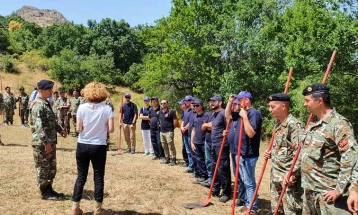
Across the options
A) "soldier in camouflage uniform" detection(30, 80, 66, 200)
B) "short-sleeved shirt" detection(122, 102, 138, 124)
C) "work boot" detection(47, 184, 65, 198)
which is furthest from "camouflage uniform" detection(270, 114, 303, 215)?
"short-sleeved shirt" detection(122, 102, 138, 124)

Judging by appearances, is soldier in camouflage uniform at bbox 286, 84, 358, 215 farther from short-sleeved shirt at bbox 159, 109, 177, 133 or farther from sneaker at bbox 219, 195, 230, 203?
short-sleeved shirt at bbox 159, 109, 177, 133

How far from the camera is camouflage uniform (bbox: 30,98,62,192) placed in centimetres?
580

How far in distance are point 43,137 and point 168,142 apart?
4.76 meters

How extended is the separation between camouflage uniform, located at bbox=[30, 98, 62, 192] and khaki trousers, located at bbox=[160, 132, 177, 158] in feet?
14.5

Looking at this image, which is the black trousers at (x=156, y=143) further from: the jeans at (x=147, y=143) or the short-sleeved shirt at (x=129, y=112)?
the short-sleeved shirt at (x=129, y=112)

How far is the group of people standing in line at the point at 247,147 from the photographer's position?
3227mm

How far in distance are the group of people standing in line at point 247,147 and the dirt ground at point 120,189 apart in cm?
36

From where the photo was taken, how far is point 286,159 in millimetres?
4477

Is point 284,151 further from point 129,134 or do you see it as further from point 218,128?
point 129,134

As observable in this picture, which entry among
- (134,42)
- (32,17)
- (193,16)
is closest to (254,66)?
(193,16)

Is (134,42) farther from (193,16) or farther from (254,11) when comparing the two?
(254,11)

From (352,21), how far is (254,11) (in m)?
8.15

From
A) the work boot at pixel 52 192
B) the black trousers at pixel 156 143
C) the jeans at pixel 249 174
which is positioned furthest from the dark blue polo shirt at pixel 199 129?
the work boot at pixel 52 192

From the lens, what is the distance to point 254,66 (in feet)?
76.0
